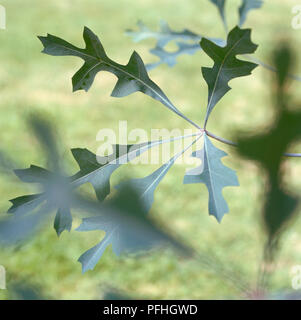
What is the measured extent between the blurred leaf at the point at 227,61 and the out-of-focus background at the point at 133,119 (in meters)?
0.06

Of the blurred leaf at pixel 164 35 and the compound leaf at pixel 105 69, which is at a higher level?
the blurred leaf at pixel 164 35

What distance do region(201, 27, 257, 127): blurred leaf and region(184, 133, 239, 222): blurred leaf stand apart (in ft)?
0.26

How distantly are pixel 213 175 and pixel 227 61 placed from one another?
16cm

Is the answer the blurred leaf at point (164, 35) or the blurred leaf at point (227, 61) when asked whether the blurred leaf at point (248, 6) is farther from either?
the blurred leaf at point (227, 61)

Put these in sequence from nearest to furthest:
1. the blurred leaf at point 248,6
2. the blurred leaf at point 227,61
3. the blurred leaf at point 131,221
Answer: the blurred leaf at point 131,221 < the blurred leaf at point 227,61 < the blurred leaf at point 248,6

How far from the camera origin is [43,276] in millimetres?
2641

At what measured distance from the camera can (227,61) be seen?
25.6 inches

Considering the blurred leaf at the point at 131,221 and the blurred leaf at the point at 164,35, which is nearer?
the blurred leaf at the point at 131,221

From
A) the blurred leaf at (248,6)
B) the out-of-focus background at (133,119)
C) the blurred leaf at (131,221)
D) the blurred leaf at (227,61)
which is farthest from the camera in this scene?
the out-of-focus background at (133,119)

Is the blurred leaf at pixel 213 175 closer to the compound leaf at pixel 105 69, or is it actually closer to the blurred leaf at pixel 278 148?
the compound leaf at pixel 105 69

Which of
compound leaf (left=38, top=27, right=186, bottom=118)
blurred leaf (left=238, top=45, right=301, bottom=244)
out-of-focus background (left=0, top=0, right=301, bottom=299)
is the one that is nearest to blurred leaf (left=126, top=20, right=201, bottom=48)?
out-of-focus background (left=0, top=0, right=301, bottom=299)

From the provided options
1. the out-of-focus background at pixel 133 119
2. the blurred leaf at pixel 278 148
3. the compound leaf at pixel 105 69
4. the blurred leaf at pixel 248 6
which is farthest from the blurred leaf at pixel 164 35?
the blurred leaf at pixel 278 148

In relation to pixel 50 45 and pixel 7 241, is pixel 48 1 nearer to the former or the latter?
pixel 50 45

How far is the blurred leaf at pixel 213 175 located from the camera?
645 millimetres
